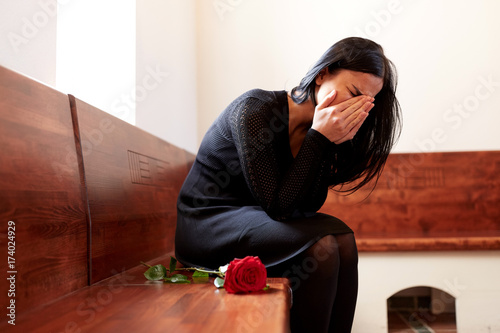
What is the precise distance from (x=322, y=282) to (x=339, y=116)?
0.38 m

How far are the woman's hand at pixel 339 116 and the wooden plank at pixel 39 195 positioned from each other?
56cm

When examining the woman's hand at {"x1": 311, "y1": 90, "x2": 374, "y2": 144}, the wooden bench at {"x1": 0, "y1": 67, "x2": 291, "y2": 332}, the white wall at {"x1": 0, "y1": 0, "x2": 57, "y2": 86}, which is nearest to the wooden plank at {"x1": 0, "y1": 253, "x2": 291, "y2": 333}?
the wooden bench at {"x1": 0, "y1": 67, "x2": 291, "y2": 332}

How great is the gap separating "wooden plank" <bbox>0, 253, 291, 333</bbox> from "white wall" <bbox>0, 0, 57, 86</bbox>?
68cm

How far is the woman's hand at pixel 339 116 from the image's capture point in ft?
3.66

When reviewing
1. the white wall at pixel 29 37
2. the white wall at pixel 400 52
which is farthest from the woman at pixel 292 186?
the white wall at pixel 400 52

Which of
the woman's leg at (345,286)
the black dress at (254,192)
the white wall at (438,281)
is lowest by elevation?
the white wall at (438,281)

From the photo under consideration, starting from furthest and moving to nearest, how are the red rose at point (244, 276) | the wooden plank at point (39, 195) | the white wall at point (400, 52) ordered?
1. the white wall at point (400, 52)
2. the red rose at point (244, 276)
3. the wooden plank at point (39, 195)

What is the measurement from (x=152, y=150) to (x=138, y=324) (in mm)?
958

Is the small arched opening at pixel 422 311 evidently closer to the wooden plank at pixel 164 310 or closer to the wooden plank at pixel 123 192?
the wooden plank at pixel 123 192

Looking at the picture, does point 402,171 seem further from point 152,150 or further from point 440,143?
point 152,150

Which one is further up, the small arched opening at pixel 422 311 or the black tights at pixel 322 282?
the black tights at pixel 322 282

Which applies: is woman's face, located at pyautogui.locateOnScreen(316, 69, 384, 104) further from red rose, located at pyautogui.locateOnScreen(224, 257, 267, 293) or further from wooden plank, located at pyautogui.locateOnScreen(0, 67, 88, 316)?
wooden plank, located at pyautogui.locateOnScreen(0, 67, 88, 316)

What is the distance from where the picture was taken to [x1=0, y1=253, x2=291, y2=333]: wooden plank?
27.5 inches

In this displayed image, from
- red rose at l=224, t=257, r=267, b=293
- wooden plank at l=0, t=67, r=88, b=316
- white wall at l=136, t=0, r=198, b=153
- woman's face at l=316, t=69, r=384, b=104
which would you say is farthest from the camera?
white wall at l=136, t=0, r=198, b=153
